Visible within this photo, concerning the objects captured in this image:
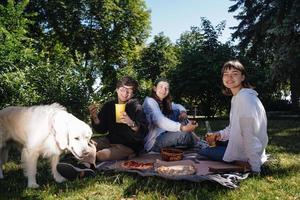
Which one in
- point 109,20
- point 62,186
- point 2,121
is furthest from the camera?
point 109,20

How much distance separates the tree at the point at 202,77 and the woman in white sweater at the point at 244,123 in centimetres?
1452

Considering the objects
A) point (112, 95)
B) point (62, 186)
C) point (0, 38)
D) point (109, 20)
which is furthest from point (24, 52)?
point (109, 20)

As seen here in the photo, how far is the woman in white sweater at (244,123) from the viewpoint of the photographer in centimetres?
568

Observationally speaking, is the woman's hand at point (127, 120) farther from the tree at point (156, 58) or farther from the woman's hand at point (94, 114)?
the tree at point (156, 58)

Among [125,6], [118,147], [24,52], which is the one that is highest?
[125,6]

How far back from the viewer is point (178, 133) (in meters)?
7.39

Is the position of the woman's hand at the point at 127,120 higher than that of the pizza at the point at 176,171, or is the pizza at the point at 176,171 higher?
the woman's hand at the point at 127,120

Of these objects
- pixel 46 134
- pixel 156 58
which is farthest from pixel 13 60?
pixel 156 58

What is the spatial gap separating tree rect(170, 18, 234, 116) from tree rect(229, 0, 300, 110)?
110 inches

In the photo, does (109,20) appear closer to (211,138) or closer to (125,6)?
(125,6)

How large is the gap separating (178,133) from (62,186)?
8.82 feet

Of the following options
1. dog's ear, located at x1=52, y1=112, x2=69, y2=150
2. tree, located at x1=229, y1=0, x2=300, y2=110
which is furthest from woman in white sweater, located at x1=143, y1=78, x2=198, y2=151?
tree, located at x1=229, y1=0, x2=300, y2=110

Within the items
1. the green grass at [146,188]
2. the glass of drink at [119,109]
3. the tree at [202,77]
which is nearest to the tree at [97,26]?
the tree at [202,77]

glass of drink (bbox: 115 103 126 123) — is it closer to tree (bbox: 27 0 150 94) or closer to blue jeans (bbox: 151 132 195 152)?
blue jeans (bbox: 151 132 195 152)
